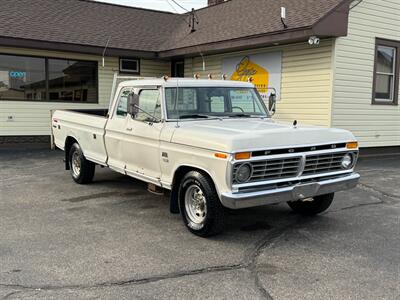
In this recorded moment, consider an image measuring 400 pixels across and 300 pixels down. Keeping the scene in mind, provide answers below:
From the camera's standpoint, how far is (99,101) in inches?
585

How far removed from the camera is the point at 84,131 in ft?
25.6

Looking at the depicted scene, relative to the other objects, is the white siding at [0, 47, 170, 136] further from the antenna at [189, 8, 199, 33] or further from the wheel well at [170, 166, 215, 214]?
the wheel well at [170, 166, 215, 214]

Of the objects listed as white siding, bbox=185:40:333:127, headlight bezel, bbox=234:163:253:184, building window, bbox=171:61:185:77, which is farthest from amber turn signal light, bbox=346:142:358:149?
building window, bbox=171:61:185:77

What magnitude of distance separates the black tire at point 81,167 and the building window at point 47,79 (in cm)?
604

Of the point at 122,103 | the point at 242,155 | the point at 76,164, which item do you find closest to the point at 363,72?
the point at 122,103

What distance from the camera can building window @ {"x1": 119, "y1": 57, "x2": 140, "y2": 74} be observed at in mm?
15244

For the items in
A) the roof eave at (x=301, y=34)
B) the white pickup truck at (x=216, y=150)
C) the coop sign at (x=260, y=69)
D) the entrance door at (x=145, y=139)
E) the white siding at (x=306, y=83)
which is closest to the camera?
the white pickup truck at (x=216, y=150)

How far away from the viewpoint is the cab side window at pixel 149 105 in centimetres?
597

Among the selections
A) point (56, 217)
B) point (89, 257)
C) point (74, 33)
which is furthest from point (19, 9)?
point (89, 257)

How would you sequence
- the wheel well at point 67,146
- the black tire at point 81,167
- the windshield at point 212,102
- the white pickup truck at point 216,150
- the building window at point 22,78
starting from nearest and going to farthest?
the white pickup truck at point 216,150 < the windshield at point 212,102 < the black tire at point 81,167 < the wheel well at point 67,146 < the building window at point 22,78

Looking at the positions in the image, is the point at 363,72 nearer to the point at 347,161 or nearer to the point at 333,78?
the point at 333,78

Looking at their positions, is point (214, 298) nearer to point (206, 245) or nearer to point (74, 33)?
point (206, 245)

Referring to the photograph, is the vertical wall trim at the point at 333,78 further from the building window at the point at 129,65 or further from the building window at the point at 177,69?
the building window at the point at 129,65

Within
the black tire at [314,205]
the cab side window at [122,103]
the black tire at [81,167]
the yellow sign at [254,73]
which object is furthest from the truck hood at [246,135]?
the yellow sign at [254,73]
